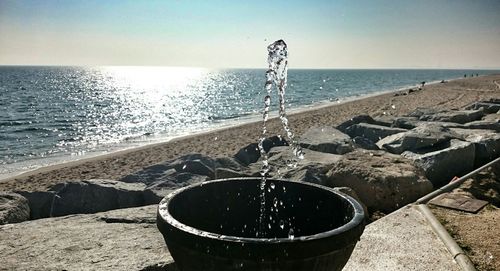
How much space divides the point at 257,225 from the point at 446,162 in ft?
16.5

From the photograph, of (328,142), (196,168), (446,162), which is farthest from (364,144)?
(196,168)

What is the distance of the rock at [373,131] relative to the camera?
9672 millimetres

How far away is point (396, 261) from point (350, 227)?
2061mm

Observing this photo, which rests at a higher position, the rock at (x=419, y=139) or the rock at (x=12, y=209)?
the rock at (x=419, y=139)

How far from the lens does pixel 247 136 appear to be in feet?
59.0

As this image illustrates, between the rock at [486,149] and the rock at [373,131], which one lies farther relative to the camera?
the rock at [373,131]

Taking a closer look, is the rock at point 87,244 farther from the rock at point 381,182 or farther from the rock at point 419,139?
the rock at point 419,139

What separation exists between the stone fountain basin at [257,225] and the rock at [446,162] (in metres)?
4.63

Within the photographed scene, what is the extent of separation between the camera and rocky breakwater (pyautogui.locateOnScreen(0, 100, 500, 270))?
306 cm

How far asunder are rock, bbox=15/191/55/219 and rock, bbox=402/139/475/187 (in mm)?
5734

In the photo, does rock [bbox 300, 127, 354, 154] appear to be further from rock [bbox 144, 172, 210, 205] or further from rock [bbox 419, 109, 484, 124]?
rock [bbox 419, 109, 484, 124]

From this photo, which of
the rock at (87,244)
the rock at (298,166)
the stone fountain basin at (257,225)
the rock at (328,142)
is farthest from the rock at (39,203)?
the rock at (328,142)

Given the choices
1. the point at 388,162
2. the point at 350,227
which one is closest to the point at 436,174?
the point at 388,162

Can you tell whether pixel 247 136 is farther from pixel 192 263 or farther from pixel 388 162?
pixel 192 263
